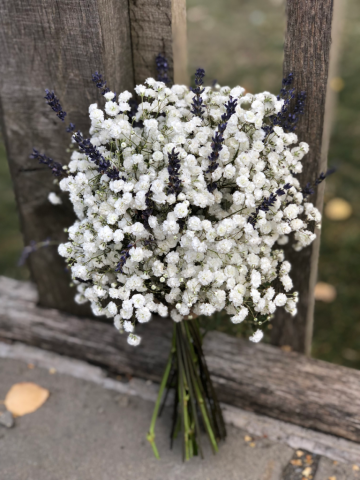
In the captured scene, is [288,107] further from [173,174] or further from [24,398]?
[24,398]

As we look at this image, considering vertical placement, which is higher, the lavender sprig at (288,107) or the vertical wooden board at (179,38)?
the vertical wooden board at (179,38)

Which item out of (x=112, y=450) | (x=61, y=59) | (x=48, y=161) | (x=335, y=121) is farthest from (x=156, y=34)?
(x=335, y=121)

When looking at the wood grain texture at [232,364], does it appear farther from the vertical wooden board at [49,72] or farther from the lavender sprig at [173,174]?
the lavender sprig at [173,174]

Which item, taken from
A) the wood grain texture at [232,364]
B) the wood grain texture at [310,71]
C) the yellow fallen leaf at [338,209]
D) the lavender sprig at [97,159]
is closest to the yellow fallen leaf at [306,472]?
the wood grain texture at [232,364]

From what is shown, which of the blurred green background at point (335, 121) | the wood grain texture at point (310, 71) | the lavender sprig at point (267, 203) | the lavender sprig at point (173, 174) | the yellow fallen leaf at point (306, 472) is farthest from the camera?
the blurred green background at point (335, 121)

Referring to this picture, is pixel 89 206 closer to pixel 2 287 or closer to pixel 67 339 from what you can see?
pixel 67 339
